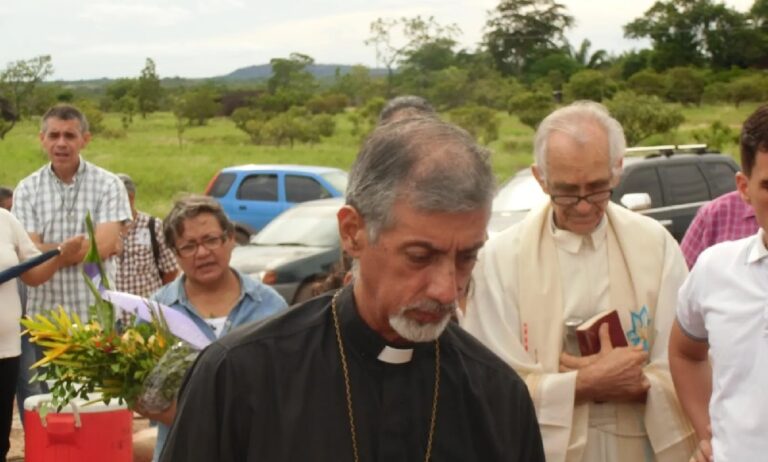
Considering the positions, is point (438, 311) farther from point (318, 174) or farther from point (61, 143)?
point (318, 174)

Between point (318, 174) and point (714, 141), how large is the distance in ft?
59.8

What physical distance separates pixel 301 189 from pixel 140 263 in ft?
37.8

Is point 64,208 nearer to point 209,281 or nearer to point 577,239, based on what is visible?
point 209,281

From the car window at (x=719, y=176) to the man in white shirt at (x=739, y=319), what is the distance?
39.7 ft

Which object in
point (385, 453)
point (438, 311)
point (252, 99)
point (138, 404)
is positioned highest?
point (438, 311)

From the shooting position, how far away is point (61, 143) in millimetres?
8234

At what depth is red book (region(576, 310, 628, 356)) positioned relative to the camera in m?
4.33

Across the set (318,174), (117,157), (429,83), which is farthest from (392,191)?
(429,83)

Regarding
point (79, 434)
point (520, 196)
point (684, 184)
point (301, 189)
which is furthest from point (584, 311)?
point (301, 189)

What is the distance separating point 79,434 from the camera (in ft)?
21.9

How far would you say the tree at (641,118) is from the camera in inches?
1481

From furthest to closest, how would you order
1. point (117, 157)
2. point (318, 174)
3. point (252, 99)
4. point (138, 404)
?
point (252, 99)
point (117, 157)
point (318, 174)
point (138, 404)

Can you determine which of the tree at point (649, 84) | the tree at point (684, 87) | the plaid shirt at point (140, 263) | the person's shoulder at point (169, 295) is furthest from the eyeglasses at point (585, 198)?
the tree at point (684, 87)

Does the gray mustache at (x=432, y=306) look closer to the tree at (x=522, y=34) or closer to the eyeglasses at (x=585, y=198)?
the eyeglasses at (x=585, y=198)
